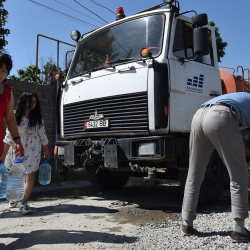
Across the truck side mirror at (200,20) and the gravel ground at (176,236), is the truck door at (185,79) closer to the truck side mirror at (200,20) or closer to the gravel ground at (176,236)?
the truck side mirror at (200,20)

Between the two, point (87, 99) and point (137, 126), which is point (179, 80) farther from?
point (87, 99)

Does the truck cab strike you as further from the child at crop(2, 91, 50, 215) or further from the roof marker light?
the child at crop(2, 91, 50, 215)

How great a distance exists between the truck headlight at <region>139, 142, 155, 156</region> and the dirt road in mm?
832

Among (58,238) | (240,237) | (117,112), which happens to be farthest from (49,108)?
(240,237)

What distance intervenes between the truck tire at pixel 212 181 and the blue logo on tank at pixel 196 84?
3.11 feet

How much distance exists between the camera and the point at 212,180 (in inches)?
180

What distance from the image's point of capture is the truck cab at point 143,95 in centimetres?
419

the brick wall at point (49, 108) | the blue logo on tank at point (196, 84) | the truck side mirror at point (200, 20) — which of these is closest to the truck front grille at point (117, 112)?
the blue logo on tank at point (196, 84)

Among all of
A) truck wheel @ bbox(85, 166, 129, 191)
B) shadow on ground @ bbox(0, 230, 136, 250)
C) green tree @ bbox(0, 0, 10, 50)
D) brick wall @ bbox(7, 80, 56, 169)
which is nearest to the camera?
shadow on ground @ bbox(0, 230, 136, 250)

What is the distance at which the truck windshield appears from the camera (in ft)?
15.1

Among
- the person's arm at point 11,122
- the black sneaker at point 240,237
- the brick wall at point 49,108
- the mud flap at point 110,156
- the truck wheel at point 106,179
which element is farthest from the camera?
the brick wall at point 49,108

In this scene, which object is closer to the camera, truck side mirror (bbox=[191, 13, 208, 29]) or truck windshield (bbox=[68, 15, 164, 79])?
truck side mirror (bbox=[191, 13, 208, 29])

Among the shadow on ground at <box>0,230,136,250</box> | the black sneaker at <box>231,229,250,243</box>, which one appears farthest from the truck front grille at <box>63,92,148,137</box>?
the black sneaker at <box>231,229,250,243</box>

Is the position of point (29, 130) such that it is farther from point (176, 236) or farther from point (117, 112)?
point (176, 236)
